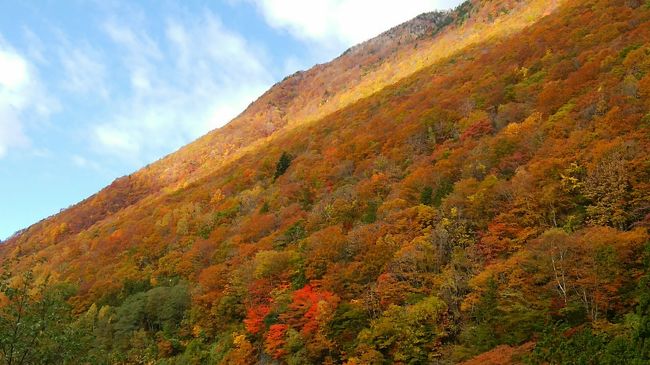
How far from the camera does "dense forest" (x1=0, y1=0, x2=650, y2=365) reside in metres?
28.0

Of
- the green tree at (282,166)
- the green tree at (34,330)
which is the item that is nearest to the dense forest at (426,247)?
the green tree at (34,330)

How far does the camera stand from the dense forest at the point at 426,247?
2797 cm

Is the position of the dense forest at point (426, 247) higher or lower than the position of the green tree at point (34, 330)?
lower

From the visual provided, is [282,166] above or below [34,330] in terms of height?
above

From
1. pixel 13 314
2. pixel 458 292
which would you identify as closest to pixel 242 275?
pixel 458 292

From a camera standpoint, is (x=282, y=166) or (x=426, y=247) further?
(x=282, y=166)

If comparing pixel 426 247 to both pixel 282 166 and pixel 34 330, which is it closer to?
pixel 34 330

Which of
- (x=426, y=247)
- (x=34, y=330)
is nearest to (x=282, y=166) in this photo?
(x=426, y=247)

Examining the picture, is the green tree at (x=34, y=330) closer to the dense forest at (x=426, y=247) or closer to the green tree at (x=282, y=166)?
the dense forest at (x=426, y=247)

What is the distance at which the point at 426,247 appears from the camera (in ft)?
140

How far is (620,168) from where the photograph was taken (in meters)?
36.9

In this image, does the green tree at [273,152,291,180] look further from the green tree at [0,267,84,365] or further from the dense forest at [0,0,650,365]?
the green tree at [0,267,84,365]

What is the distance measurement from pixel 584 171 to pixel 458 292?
15.5m

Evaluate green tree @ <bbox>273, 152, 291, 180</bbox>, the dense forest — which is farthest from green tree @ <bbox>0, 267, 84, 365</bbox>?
green tree @ <bbox>273, 152, 291, 180</bbox>
